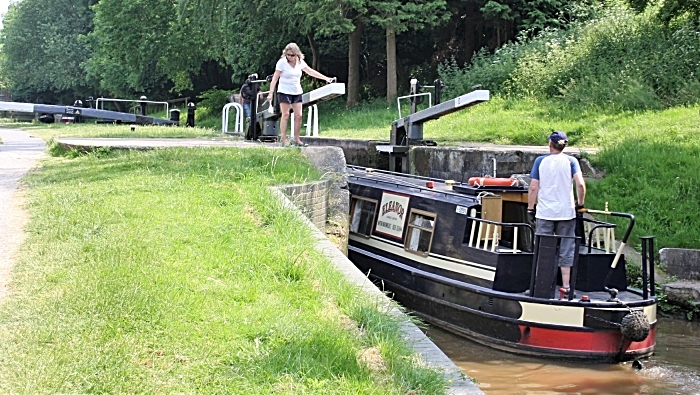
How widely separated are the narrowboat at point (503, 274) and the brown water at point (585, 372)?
0.15 m

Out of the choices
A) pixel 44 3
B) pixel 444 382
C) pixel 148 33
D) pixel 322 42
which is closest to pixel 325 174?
pixel 444 382

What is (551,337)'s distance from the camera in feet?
30.6

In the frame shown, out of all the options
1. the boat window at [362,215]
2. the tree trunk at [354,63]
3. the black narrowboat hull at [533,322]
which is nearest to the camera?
the black narrowboat hull at [533,322]

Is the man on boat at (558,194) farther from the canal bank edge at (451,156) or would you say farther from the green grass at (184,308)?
the green grass at (184,308)

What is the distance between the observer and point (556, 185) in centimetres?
890

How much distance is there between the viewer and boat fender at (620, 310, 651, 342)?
8766 mm

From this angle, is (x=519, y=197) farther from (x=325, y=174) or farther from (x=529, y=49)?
(x=529, y=49)

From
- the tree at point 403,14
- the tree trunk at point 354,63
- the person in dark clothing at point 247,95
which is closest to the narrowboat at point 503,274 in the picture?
the person in dark clothing at point 247,95

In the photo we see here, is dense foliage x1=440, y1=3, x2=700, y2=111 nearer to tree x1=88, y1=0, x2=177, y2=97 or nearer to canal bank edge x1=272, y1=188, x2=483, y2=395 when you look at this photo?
canal bank edge x1=272, y1=188, x2=483, y2=395

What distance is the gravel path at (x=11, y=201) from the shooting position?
5.50m

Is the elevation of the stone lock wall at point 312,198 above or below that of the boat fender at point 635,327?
above

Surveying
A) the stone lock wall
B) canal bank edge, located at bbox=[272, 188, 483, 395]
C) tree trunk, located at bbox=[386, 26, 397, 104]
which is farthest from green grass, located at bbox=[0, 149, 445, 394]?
tree trunk, located at bbox=[386, 26, 397, 104]

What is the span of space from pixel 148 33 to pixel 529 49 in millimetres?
23637

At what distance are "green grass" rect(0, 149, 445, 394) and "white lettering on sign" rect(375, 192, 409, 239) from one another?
4260mm
